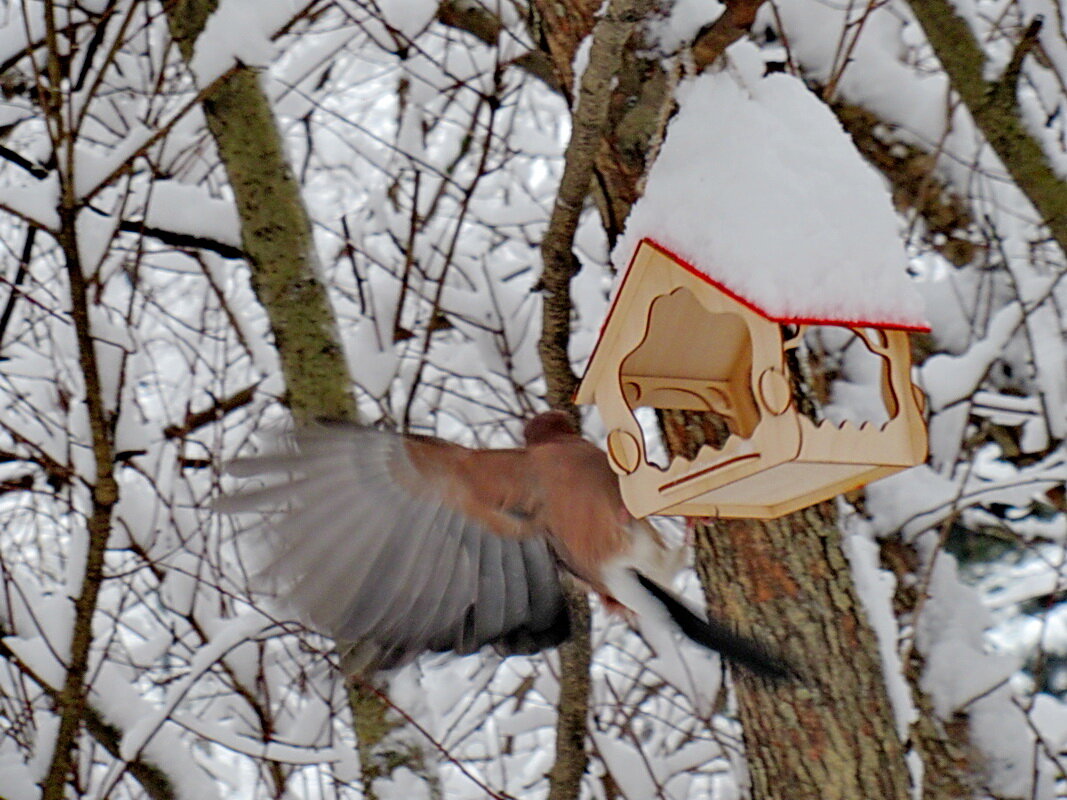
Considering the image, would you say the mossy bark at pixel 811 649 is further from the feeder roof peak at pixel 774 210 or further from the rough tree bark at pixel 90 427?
the rough tree bark at pixel 90 427

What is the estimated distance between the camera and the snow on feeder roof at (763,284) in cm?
132

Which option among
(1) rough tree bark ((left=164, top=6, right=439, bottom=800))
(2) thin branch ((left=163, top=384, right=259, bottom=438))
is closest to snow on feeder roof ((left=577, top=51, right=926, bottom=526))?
(1) rough tree bark ((left=164, top=6, right=439, bottom=800))

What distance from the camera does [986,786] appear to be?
296cm

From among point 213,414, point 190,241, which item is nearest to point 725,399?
point 190,241

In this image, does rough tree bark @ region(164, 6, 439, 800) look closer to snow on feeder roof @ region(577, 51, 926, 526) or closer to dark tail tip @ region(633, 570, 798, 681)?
dark tail tip @ region(633, 570, 798, 681)

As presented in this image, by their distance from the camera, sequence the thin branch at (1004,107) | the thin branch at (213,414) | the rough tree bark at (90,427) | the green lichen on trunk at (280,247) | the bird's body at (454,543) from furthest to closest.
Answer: the thin branch at (213,414), the green lichen on trunk at (280,247), the thin branch at (1004,107), the bird's body at (454,543), the rough tree bark at (90,427)

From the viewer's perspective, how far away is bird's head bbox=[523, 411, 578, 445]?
1.78 meters

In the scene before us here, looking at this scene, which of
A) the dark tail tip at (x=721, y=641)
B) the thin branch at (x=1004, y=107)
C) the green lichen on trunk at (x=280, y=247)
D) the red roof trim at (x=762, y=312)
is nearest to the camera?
the red roof trim at (x=762, y=312)

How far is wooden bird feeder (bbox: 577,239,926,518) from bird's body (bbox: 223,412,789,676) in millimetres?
187

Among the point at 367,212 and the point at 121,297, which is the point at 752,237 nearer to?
the point at 367,212

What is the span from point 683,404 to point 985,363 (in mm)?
1280

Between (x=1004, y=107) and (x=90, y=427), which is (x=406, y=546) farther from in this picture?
(x=1004, y=107)

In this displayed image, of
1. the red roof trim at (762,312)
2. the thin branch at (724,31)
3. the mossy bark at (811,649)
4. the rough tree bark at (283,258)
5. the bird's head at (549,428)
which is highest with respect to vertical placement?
the rough tree bark at (283,258)

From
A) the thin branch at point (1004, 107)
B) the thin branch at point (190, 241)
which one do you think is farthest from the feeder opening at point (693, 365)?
the thin branch at point (190, 241)
